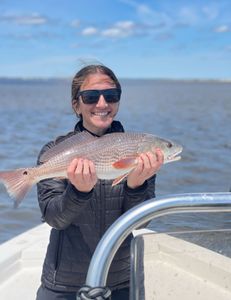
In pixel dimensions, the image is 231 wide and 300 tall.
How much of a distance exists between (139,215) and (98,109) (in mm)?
1397

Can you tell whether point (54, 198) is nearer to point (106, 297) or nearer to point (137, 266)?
point (137, 266)

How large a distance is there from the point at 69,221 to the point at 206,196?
115 centimetres

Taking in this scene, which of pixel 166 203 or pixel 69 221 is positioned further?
pixel 69 221

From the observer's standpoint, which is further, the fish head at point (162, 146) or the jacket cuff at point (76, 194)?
the fish head at point (162, 146)

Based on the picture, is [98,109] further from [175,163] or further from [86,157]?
[175,163]

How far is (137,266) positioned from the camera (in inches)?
99.9

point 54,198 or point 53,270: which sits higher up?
point 54,198

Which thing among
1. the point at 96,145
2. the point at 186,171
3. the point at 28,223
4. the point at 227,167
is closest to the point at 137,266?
the point at 96,145

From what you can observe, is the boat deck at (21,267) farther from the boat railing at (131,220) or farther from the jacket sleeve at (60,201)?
the boat railing at (131,220)

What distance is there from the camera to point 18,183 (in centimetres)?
324

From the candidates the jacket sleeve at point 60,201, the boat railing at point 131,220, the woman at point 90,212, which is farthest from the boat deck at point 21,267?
the boat railing at point 131,220

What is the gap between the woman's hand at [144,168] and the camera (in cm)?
312

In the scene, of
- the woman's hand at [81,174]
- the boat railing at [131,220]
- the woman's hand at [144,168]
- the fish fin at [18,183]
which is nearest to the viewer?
the boat railing at [131,220]

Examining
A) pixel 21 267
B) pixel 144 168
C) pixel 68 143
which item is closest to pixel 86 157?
pixel 68 143
